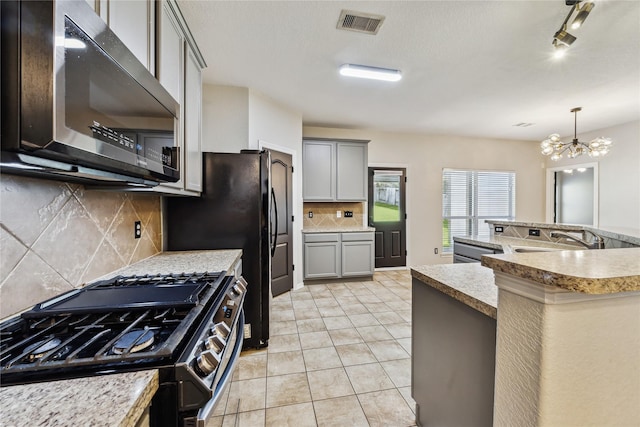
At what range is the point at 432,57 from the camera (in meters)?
2.57

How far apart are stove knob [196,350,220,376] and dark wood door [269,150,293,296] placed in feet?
8.92

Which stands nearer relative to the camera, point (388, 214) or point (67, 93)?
point (67, 93)

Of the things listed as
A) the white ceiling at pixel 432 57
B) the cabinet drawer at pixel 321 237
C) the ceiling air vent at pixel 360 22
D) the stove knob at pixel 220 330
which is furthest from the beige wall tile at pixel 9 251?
the cabinet drawer at pixel 321 237

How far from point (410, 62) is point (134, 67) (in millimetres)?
2526

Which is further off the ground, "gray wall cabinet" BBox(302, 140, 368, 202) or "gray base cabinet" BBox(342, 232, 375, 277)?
"gray wall cabinet" BBox(302, 140, 368, 202)

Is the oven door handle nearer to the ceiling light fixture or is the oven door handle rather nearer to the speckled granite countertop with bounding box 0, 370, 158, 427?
the speckled granite countertop with bounding box 0, 370, 158, 427

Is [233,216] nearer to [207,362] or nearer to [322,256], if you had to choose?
[207,362]

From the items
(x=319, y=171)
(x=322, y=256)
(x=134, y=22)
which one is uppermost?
(x=134, y=22)

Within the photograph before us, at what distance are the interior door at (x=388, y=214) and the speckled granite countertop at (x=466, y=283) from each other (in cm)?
361

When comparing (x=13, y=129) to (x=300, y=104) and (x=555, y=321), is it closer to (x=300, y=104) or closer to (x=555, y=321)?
(x=555, y=321)

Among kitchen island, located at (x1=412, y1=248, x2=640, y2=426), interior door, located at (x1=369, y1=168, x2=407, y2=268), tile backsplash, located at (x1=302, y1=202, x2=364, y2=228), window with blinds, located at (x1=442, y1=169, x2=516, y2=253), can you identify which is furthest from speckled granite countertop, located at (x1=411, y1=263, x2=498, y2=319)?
window with blinds, located at (x1=442, y1=169, x2=516, y2=253)

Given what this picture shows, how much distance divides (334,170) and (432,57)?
2.30m

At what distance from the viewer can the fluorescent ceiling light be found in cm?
273

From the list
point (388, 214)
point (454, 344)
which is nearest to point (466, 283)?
point (454, 344)
